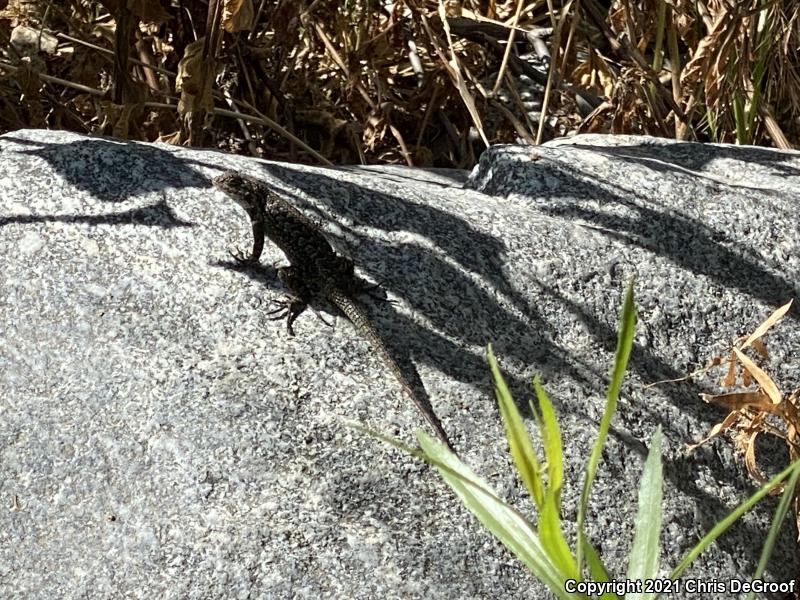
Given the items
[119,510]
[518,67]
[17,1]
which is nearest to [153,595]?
[119,510]

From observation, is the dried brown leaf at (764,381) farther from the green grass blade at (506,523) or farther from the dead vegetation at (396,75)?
the dead vegetation at (396,75)

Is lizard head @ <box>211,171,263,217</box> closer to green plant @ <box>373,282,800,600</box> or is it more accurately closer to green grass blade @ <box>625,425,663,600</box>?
green plant @ <box>373,282,800,600</box>

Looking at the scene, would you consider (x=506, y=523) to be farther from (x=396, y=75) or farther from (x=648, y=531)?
(x=396, y=75)

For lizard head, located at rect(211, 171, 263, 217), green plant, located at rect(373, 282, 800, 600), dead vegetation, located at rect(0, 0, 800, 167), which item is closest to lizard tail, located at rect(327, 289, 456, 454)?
lizard head, located at rect(211, 171, 263, 217)

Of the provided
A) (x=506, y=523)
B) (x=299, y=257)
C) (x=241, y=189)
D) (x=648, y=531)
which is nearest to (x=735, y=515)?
(x=648, y=531)

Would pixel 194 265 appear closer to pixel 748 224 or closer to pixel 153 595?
pixel 153 595
